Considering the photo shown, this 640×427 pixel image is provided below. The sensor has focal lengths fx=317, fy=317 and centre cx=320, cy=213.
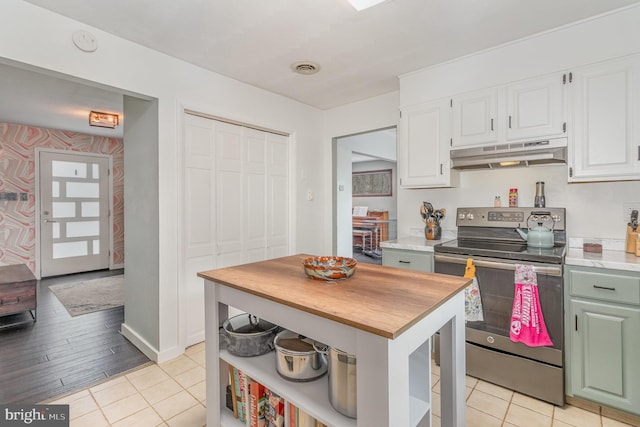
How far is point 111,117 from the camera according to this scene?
156 inches

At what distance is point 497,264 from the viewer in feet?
6.93

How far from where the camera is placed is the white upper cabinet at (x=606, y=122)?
1.93 meters

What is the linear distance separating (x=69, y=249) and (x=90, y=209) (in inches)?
28.9

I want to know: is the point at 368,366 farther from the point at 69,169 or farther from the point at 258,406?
the point at 69,169

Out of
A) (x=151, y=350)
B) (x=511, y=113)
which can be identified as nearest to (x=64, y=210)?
(x=151, y=350)

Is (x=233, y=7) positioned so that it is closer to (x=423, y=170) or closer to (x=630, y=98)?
(x=423, y=170)

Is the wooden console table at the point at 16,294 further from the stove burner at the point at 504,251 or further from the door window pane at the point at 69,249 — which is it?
the stove burner at the point at 504,251

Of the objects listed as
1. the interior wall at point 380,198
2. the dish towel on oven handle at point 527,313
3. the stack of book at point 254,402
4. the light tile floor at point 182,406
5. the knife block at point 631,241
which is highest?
the interior wall at point 380,198

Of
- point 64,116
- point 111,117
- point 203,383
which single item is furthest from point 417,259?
point 64,116

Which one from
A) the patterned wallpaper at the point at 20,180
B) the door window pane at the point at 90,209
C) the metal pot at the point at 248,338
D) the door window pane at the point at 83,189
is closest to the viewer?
the metal pot at the point at 248,338

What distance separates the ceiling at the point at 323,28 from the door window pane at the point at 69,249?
10.9 feet

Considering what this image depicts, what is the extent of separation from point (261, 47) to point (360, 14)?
2.68ft

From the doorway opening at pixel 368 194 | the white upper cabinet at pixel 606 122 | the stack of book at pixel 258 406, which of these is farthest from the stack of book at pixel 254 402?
the doorway opening at pixel 368 194

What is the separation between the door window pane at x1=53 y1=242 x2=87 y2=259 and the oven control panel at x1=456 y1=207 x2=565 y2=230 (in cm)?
596
